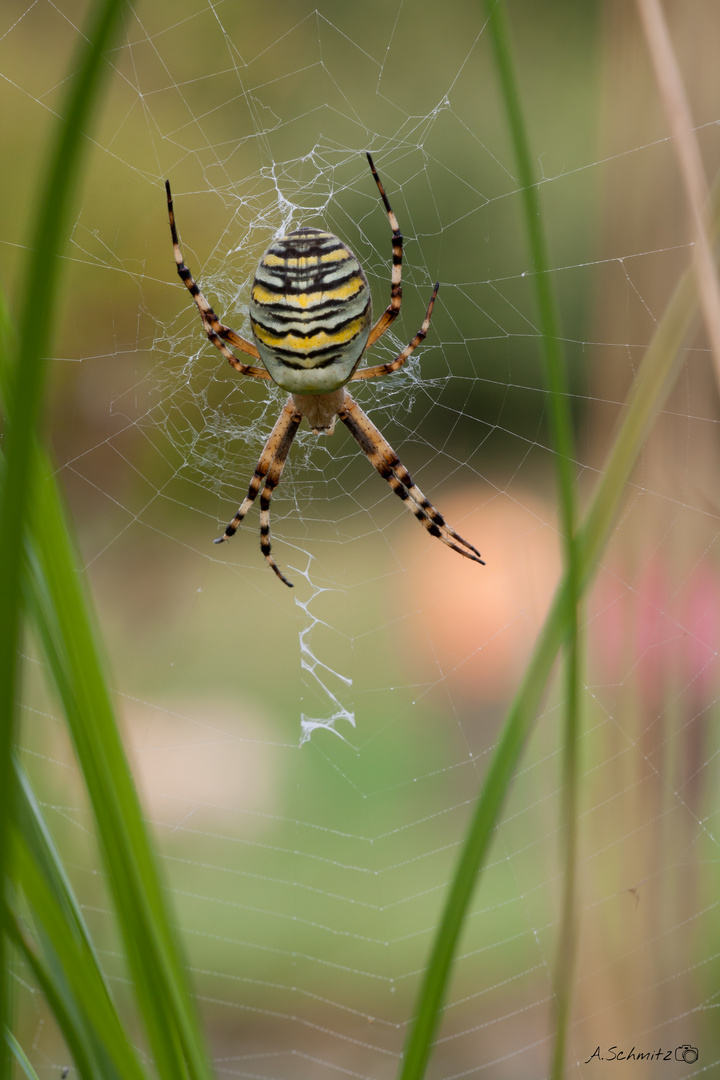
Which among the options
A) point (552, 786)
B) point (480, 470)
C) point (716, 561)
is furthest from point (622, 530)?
point (480, 470)

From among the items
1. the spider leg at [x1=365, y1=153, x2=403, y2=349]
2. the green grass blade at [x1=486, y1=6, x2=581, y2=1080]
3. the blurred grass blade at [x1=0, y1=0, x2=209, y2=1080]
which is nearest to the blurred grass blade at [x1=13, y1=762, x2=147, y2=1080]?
the blurred grass blade at [x1=0, y1=0, x2=209, y2=1080]

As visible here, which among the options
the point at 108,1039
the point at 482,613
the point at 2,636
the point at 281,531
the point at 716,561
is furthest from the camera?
the point at 482,613

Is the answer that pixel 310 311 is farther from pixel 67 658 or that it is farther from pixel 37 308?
pixel 37 308

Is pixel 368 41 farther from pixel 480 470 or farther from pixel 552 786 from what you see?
pixel 552 786

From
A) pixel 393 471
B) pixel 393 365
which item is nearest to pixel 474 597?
pixel 393 471

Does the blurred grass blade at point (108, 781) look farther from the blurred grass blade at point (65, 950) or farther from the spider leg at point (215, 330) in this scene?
the spider leg at point (215, 330)

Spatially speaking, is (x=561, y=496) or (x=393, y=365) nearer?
(x=561, y=496)

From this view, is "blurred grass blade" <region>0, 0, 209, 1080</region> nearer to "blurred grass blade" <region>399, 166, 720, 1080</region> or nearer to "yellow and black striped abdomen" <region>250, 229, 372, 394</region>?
"blurred grass blade" <region>399, 166, 720, 1080</region>
